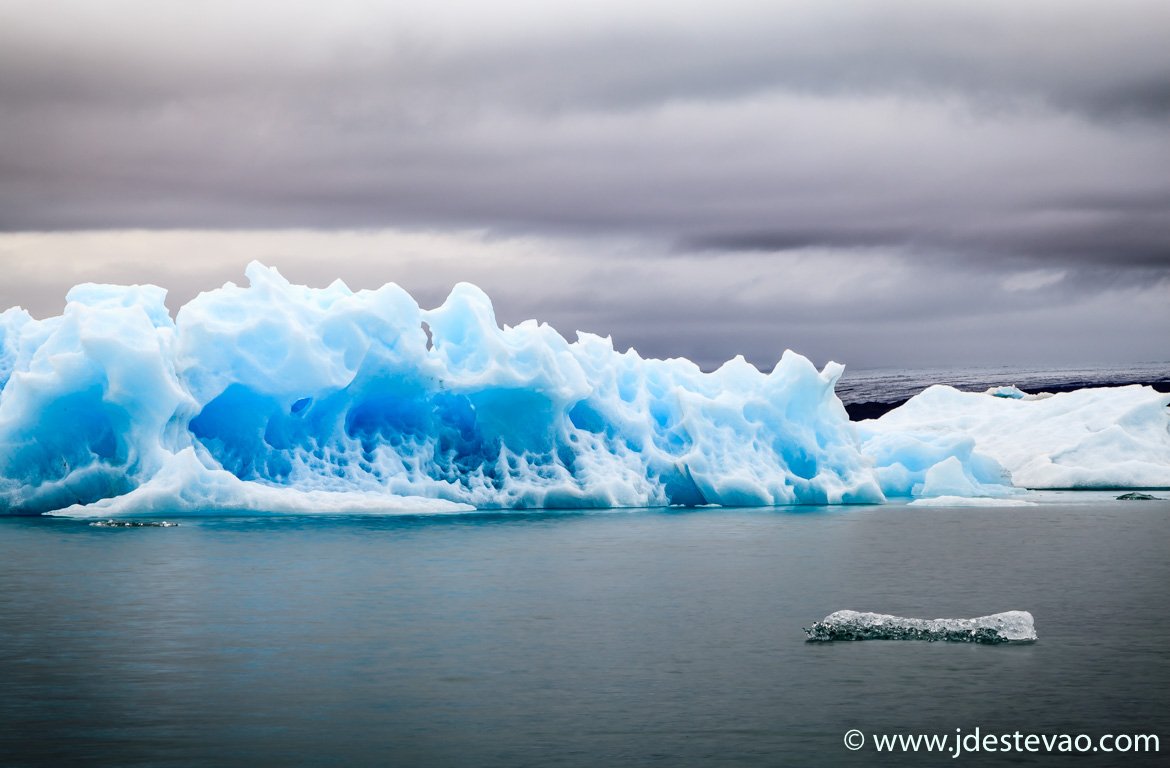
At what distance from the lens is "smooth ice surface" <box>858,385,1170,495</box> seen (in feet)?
134

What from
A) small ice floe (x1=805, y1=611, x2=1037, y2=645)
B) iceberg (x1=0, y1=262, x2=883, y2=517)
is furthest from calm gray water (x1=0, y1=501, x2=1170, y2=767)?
iceberg (x1=0, y1=262, x2=883, y2=517)

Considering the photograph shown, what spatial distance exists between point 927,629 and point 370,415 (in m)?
17.3

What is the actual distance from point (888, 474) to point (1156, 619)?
2125 centimetres

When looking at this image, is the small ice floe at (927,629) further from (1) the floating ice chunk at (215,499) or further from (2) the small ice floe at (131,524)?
(2) the small ice floe at (131,524)

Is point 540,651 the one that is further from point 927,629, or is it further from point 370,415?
point 370,415

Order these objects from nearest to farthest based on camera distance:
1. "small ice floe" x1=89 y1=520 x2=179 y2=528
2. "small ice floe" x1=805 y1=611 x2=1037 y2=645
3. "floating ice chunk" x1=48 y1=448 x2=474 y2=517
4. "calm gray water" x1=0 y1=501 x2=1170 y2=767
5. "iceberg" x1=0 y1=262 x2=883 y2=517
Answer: "calm gray water" x1=0 y1=501 x2=1170 y2=767 < "small ice floe" x1=805 y1=611 x2=1037 y2=645 < "small ice floe" x1=89 y1=520 x2=179 y2=528 < "floating ice chunk" x1=48 y1=448 x2=474 y2=517 < "iceberg" x1=0 y1=262 x2=883 y2=517

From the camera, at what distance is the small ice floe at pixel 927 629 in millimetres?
12086

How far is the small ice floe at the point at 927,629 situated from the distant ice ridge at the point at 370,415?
1398 centimetres

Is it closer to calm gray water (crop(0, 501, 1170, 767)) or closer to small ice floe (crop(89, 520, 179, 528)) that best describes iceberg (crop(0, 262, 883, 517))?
small ice floe (crop(89, 520, 179, 528))

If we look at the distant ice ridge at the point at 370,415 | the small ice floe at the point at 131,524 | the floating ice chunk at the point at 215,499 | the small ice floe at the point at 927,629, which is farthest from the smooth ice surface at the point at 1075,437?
the small ice floe at the point at 927,629

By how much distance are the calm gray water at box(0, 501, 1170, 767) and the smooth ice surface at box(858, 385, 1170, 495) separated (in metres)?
18.5

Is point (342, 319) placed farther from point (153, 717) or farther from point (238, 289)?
point (153, 717)

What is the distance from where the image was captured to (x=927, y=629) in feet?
40.0

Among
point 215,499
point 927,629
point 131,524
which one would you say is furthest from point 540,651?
point 215,499
